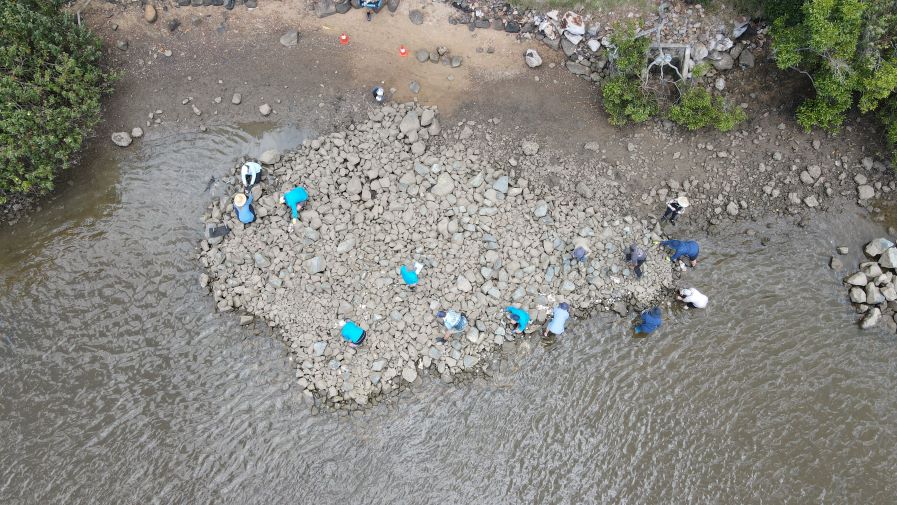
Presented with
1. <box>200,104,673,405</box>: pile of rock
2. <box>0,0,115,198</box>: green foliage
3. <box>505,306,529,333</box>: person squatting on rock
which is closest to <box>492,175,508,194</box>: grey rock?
<box>200,104,673,405</box>: pile of rock

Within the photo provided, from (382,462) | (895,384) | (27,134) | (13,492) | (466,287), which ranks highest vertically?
(27,134)

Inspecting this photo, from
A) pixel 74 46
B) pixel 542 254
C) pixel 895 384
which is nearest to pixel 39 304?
pixel 74 46

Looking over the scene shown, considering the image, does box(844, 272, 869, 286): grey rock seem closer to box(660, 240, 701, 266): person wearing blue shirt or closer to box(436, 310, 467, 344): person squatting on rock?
box(660, 240, 701, 266): person wearing blue shirt

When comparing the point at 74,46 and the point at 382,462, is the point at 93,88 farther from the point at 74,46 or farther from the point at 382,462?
the point at 382,462

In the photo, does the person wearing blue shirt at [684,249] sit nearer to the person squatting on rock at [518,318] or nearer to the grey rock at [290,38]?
the person squatting on rock at [518,318]

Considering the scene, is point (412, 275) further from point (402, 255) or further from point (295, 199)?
point (295, 199)

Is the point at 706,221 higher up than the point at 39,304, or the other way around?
the point at 706,221

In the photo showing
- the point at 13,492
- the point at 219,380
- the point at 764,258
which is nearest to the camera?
the point at 13,492
